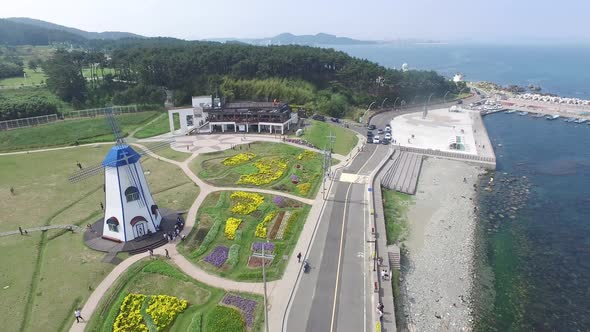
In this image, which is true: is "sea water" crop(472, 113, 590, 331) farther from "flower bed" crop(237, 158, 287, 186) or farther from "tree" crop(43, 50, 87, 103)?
"tree" crop(43, 50, 87, 103)

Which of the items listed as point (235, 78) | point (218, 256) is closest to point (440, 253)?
point (218, 256)

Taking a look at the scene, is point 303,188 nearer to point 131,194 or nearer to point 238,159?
point 238,159

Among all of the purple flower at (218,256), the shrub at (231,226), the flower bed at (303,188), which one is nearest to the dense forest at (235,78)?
the flower bed at (303,188)

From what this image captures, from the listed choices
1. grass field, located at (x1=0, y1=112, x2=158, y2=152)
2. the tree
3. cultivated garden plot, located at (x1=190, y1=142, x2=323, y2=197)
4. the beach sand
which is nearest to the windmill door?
cultivated garden plot, located at (x1=190, y1=142, x2=323, y2=197)

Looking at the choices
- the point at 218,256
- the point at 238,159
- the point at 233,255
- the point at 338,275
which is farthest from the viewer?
the point at 238,159

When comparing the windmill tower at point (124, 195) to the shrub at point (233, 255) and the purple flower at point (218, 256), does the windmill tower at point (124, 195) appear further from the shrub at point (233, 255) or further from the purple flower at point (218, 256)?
the shrub at point (233, 255)

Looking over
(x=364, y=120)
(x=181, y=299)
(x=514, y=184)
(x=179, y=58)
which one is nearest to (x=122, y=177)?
(x=181, y=299)

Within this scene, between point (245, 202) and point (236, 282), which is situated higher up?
point (245, 202)
